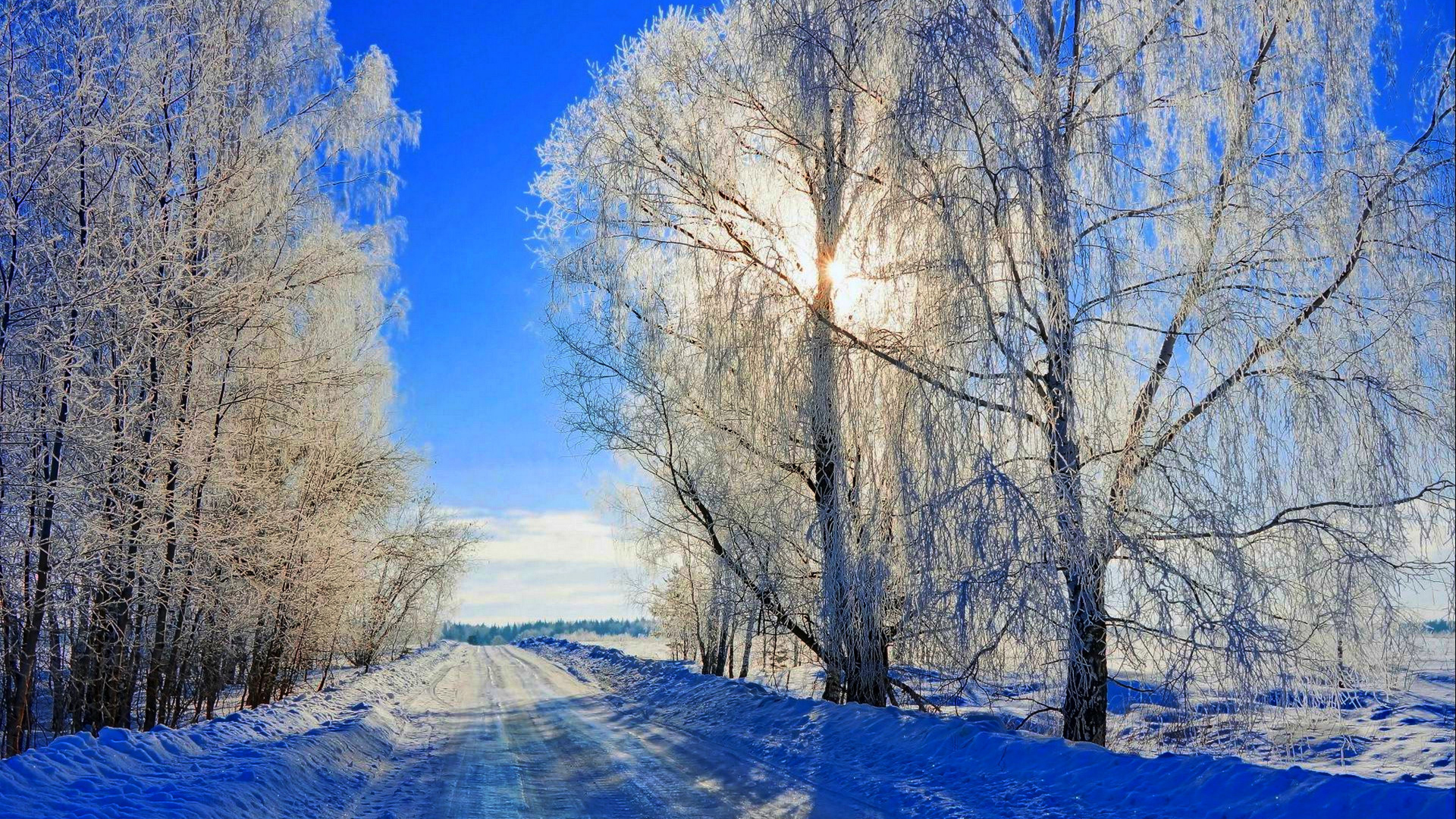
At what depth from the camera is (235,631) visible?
1240 centimetres

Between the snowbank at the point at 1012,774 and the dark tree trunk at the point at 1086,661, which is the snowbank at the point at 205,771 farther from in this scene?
the dark tree trunk at the point at 1086,661

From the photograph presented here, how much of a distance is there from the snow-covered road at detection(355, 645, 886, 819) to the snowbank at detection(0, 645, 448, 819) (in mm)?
452

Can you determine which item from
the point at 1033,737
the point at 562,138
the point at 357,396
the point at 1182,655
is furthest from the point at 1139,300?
the point at 357,396

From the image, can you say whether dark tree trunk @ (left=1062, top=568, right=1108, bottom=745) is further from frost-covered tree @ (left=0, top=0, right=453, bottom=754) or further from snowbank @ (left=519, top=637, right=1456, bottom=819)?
frost-covered tree @ (left=0, top=0, right=453, bottom=754)

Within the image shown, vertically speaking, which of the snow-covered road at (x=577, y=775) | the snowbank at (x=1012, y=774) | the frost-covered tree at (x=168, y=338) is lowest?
the snow-covered road at (x=577, y=775)

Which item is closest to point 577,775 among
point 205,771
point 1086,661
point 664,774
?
point 664,774

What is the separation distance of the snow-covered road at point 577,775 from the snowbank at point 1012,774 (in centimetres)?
48

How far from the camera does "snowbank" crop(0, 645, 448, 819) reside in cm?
537

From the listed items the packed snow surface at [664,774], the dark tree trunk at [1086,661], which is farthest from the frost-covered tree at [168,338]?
the dark tree trunk at [1086,661]

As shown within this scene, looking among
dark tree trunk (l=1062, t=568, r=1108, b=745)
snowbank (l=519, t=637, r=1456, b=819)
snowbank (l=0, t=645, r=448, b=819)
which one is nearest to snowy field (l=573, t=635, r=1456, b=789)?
dark tree trunk (l=1062, t=568, r=1108, b=745)

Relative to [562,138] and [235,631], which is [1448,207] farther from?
[235,631]

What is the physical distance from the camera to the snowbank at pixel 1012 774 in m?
4.77

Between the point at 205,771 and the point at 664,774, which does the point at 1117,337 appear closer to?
the point at 664,774

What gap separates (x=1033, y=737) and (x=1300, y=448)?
10.9 ft
